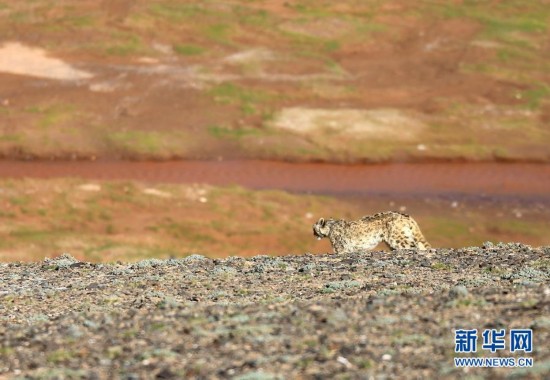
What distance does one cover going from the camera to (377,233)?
23.7 meters

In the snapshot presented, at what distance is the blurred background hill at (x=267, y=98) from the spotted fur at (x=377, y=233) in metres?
9.86

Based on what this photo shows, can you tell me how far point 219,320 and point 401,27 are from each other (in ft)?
134

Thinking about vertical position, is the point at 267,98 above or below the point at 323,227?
above

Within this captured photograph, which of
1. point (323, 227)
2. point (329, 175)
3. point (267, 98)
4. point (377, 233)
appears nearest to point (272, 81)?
point (267, 98)

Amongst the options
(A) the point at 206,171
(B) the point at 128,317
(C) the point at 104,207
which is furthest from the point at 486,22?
(B) the point at 128,317

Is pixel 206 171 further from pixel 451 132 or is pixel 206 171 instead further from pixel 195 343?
pixel 195 343

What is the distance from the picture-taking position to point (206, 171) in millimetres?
41375

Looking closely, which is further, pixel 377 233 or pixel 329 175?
pixel 329 175

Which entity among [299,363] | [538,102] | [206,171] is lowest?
[299,363]

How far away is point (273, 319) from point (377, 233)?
379 inches

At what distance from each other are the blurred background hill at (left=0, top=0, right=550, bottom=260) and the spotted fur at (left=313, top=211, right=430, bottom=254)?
9861 mm

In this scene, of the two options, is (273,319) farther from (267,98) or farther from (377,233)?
(267,98)

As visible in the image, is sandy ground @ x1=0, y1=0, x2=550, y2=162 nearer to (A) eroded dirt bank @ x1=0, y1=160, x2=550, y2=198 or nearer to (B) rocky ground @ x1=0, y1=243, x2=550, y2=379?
(A) eroded dirt bank @ x1=0, y1=160, x2=550, y2=198

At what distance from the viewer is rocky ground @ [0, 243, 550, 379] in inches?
493
